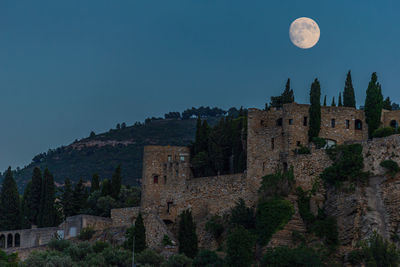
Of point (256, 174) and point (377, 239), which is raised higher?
point (256, 174)

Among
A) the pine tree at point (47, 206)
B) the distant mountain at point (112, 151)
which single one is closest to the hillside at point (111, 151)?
the distant mountain at point (112, 151)

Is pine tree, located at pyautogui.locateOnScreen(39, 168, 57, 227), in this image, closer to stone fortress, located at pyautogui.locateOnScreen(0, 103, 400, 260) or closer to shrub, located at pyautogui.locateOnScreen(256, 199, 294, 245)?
stone fortress, located at pyautogui.locateOnScreen(0, 103, 400, 260)

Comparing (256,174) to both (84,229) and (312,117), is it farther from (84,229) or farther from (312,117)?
(84,229)

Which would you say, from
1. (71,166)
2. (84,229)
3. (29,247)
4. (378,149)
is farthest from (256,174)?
(71,166)

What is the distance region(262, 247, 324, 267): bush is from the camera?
151 feet

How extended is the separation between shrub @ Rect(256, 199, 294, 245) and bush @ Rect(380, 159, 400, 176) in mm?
7394

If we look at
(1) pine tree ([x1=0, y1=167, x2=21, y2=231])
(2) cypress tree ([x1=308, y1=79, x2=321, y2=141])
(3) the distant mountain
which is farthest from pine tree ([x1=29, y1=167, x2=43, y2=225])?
(3) the distant mountain

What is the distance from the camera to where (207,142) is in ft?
219

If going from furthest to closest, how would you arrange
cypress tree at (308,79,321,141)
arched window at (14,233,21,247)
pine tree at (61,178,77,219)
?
1. pine tree at (61,178,77,219)
2. arched window at (14,233,21,247)
3. cypress tree at (308,79,321,141)

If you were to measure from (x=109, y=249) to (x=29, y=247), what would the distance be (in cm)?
1136

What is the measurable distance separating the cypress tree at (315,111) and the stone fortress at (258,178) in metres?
0.47

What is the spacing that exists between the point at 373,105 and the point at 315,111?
5.11 metres

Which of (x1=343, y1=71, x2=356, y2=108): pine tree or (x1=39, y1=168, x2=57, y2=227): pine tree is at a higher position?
(x1=343, y1=71, x2=356, y2=108): pine tree

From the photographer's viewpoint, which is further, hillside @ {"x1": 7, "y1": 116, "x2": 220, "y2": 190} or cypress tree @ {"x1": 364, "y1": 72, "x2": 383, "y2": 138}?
hillside @ {"x1": 7, "y1": 116, "x2": 220, "y2": 190}
